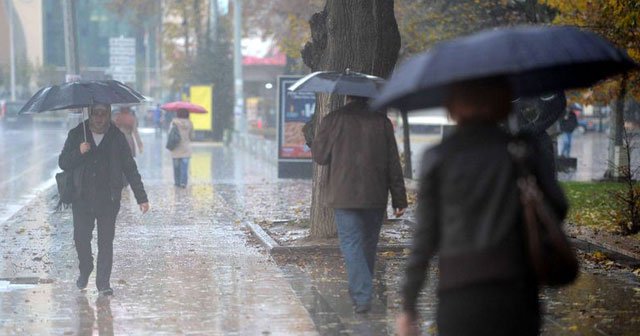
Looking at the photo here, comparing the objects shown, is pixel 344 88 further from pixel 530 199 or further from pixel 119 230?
pixel 119 230

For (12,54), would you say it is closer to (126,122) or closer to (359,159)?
(126,122)

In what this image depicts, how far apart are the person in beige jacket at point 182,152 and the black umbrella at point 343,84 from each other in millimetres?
13398

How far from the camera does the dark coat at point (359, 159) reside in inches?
327

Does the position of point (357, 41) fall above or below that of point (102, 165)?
above

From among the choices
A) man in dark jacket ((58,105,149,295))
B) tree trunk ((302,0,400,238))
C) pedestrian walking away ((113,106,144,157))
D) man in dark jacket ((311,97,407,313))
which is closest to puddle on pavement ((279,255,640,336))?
man in dark jacket ((311,97,407,313))

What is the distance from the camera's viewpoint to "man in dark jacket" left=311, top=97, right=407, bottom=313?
8320 millimetres

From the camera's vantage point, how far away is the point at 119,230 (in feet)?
49.4

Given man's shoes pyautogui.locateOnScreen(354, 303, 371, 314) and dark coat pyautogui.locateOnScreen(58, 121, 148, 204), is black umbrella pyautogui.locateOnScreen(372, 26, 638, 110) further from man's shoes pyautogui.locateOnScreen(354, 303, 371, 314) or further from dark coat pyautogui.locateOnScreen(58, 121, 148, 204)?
dark coat pyautogui.locateOnScreen(58, 121, 148, 204)

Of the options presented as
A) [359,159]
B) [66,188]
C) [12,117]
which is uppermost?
[359,159]

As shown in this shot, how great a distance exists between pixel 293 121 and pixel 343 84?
1622 centimetres

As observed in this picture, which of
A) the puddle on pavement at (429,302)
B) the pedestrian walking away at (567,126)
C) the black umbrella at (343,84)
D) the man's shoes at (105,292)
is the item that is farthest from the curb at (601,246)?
the pedestrian walking away at (567,126)

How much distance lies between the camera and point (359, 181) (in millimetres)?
8305

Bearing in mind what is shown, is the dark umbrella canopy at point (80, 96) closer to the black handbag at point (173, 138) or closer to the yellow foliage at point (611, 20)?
the yellow foliage at point (611, 20)

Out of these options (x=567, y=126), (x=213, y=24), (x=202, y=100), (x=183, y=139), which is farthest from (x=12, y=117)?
(x=183, y=139)
